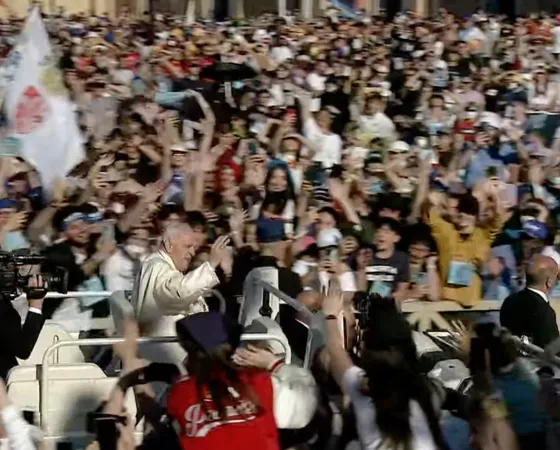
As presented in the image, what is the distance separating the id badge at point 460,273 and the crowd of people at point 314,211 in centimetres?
2

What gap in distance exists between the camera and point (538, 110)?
17.5 m

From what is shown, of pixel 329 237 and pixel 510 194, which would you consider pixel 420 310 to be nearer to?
pixel 329 237

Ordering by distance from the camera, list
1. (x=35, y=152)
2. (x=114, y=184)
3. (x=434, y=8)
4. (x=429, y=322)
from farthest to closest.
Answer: (x=434, y=8)
(x=114, y=184)
(x=35, y=152)
(x=429, y=322)

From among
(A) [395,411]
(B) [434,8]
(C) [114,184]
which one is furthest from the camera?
(B) [434,8]

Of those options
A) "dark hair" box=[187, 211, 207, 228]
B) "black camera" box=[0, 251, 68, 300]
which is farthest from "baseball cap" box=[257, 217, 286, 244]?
"black camera" box=[0, 251, 68, 300]

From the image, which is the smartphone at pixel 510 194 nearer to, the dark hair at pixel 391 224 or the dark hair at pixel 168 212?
the dark hair at pixel 391 224

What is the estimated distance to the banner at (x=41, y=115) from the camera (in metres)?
10.1

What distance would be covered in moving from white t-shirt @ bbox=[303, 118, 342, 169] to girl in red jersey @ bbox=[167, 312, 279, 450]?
893 centimetres

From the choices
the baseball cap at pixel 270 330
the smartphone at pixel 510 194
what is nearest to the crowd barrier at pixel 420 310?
the baseball cap at pixel 270 330

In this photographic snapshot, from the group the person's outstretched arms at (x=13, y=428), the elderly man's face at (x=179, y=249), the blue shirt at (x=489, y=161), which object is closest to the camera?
the person's outstretched arms at (x=13, y=428)

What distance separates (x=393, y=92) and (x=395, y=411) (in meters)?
13.9

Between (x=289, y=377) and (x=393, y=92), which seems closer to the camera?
(x=289, y=377)

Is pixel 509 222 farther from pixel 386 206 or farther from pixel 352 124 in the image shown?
pixel 352 124

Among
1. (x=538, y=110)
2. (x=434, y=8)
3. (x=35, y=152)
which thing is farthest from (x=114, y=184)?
(x=434, y=8)
